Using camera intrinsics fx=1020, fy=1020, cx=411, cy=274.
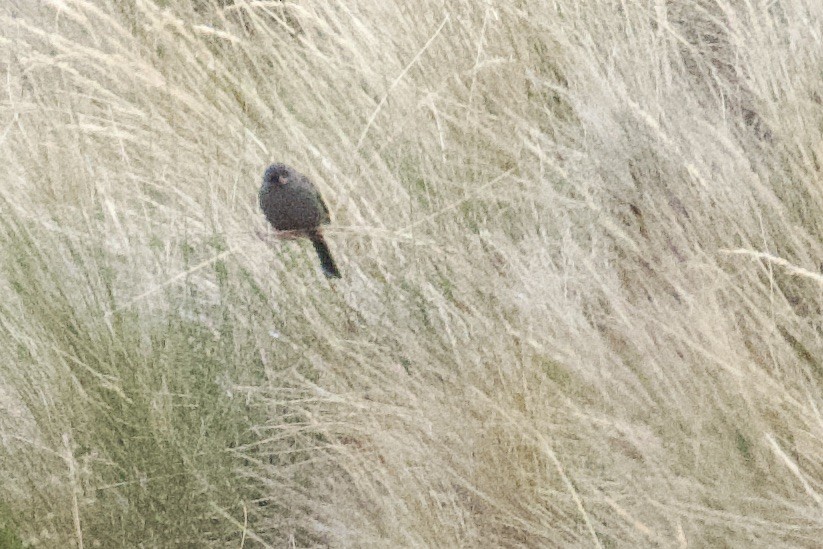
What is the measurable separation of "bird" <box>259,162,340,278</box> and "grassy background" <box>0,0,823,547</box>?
47 millimetres

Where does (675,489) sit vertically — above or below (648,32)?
below

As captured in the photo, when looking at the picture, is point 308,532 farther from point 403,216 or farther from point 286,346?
point 403,216

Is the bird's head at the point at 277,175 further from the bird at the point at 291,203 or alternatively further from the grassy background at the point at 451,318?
the grassy background at the point at 451,318

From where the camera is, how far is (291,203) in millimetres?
1730

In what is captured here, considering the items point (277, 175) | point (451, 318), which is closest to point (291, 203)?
point (277, 175)

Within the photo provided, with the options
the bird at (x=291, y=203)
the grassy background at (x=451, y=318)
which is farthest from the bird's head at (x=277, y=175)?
the grassy background at (x=451, y=318)

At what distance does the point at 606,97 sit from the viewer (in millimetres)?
2035

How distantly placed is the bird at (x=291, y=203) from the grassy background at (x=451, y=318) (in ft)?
0.15

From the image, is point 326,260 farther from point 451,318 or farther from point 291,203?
point 451,318

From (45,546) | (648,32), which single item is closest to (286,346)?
(45,546)

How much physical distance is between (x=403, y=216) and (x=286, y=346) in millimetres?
355

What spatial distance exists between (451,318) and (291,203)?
334 mm

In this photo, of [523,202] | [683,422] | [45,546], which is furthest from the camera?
[523,202]

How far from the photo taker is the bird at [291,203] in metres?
1.74
